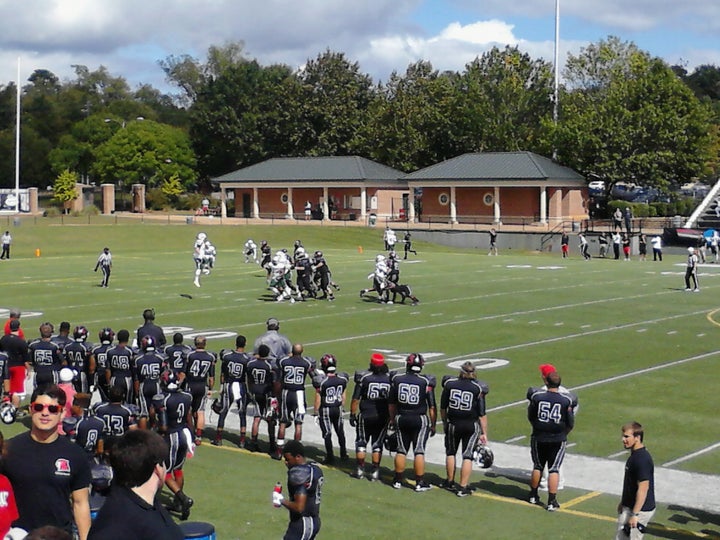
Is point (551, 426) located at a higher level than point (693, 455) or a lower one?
higher

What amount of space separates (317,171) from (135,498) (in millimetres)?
72406

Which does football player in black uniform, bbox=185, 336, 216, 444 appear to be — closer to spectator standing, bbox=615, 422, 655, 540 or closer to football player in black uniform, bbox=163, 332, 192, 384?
football player in black uniform, bbox=163, 332, 192, 384

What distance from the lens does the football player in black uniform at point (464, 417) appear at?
11.5m

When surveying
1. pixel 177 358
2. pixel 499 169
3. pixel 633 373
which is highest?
pixel 499 169

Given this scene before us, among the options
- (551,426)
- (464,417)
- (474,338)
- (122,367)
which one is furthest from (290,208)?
(551,426)

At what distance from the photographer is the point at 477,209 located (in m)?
72.2

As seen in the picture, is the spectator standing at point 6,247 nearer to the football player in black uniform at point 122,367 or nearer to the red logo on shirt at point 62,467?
the football player in black uniform at point 122,367

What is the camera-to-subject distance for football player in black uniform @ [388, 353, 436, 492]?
11711mm

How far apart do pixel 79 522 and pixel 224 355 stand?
7.59 metres

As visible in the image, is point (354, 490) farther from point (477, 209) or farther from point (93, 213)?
point (93, 213)

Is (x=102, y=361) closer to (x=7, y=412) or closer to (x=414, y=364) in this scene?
(x=7, y=412)

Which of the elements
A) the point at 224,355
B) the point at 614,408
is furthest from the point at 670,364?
the point at 224,355

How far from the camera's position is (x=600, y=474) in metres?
12.5

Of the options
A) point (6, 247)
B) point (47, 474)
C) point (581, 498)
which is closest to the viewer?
point (47, 474)
